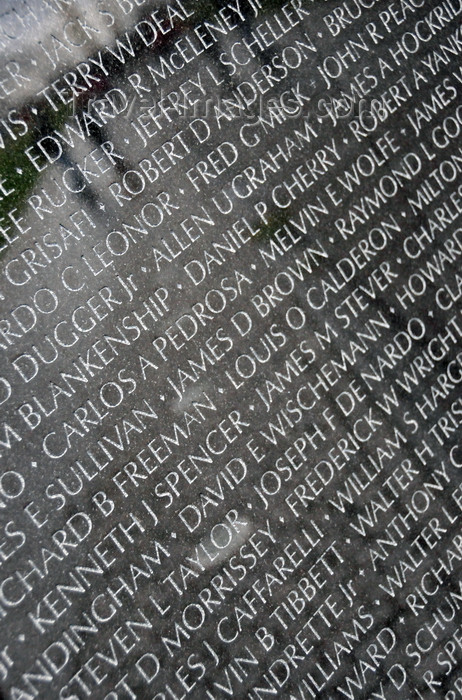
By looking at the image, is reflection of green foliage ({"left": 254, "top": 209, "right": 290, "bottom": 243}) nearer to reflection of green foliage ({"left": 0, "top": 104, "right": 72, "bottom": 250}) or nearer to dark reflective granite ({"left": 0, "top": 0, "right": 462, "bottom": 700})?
dark reflective granite ({"left": 0, "top": 0, "right": 462, "bottom": 700})

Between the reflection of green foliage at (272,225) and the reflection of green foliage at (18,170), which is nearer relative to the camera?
the reflection of green foliage at (18,170)

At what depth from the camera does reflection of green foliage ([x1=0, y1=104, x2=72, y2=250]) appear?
1184 millimetres

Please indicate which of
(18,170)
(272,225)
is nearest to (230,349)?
(272,225)

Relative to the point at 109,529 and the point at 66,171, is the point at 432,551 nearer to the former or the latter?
the point at 109,529

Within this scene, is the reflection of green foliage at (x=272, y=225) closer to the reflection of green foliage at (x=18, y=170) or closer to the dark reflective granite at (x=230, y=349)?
the dark reflective granite at (x=230, y=349)

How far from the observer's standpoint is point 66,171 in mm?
1224

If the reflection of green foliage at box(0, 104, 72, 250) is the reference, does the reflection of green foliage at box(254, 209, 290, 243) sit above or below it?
below

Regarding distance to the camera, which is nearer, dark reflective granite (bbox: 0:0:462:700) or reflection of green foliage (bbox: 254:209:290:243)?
dark reflective granite (bbox: 0:0:462:700)

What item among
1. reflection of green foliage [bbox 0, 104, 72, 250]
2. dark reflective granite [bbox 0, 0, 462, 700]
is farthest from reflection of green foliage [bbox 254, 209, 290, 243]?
reflection of green foliage [bbox 0, 104, 72, 250]

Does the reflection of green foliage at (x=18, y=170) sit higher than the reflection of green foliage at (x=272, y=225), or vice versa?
the reflection of green foliage at (x=18, y=170)

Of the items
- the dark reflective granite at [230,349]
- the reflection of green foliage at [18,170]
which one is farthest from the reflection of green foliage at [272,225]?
the reflection of green foliage at [18,170]

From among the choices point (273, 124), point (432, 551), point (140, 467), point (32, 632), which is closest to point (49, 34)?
point (273, 124)

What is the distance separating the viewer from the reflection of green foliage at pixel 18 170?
46.6 inches

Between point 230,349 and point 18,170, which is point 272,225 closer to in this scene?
point 230,349
